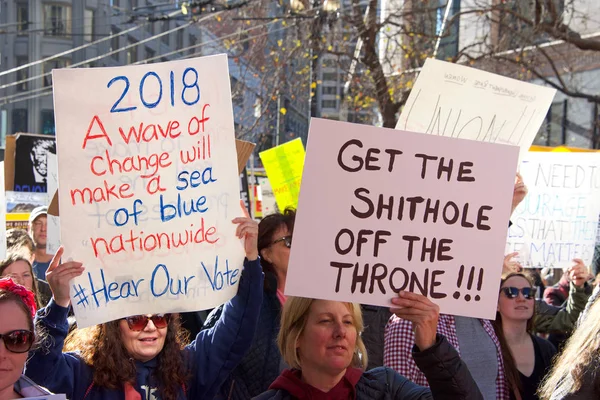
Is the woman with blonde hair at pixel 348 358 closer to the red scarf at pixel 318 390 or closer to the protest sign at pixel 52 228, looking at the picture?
the red scarf at pixel 318 390

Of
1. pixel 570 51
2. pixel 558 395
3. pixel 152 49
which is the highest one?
pixel 152 49

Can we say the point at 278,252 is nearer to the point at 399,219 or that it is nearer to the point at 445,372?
the point at 399,219

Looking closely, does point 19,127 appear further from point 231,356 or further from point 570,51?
point 231,356

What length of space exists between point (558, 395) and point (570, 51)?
53.6 ft

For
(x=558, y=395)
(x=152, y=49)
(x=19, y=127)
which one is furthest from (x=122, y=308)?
(x=19, y=127)

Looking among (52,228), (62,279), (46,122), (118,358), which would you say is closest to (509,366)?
(118,358)

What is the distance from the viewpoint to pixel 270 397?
9.41ft

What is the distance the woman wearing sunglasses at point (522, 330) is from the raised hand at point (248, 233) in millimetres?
1543

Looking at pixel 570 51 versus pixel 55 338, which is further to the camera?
pixel 570 51

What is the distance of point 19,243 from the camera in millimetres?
5469

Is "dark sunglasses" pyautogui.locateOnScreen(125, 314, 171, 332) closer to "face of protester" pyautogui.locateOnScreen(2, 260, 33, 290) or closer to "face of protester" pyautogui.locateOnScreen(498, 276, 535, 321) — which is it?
"face of protester" pyautogui.locateOnScreen(2, 260, 33, 290)

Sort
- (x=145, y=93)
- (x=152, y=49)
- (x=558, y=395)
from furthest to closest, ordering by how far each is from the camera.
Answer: (x=152, y=49), (x=145, y=93), (x=558, y=395)

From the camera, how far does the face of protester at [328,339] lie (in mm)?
2928

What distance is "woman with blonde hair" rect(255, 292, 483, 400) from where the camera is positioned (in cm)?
265
